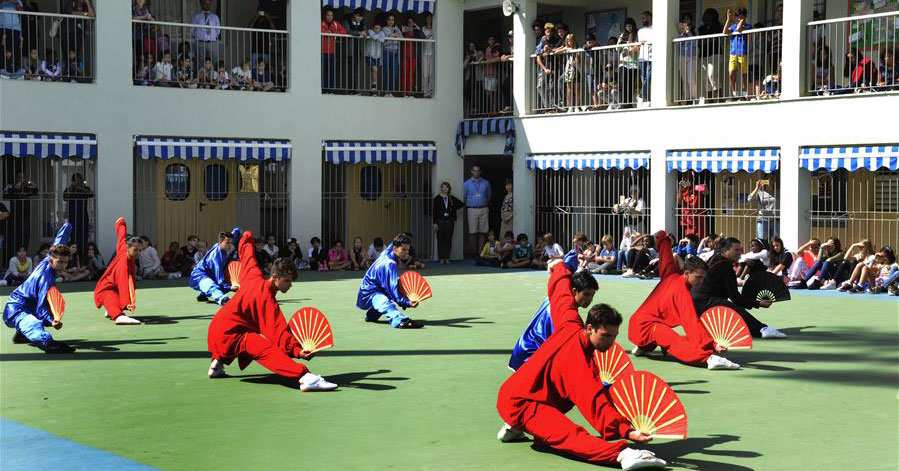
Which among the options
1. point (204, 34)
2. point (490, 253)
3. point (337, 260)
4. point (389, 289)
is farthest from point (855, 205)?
point (204, 34)

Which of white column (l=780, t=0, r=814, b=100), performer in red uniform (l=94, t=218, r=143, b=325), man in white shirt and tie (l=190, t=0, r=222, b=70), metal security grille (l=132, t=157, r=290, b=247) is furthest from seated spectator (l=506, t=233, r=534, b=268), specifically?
performer in red uniform (l=94, t=218, r=143, b=325)

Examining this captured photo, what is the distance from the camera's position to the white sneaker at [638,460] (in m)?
7.31

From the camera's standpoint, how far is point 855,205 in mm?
23031

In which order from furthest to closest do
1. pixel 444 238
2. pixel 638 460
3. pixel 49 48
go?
pixel 444 238 < pixel 49 48 < pixel 638 460

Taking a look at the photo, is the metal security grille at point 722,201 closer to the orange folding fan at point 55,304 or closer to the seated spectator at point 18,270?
the seated spectator at point 18,270

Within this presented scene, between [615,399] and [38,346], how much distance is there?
299 inches

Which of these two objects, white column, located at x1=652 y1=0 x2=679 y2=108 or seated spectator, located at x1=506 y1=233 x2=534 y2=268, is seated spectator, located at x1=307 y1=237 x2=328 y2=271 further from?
white column, located at x1=652 y1=0 x2=679 y2=108

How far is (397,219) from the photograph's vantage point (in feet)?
91.9

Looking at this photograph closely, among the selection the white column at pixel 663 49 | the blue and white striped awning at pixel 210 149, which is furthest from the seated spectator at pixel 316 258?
the white column at pixel 663 49

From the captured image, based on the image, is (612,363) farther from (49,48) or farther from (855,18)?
(49,48)

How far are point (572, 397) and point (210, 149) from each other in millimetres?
18235

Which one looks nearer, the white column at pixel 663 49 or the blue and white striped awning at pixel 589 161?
the white column at pixel 663 49

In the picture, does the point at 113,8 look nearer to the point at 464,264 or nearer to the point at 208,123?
the point at 208,123

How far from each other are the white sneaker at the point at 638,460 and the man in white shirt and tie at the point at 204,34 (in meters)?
19.6
